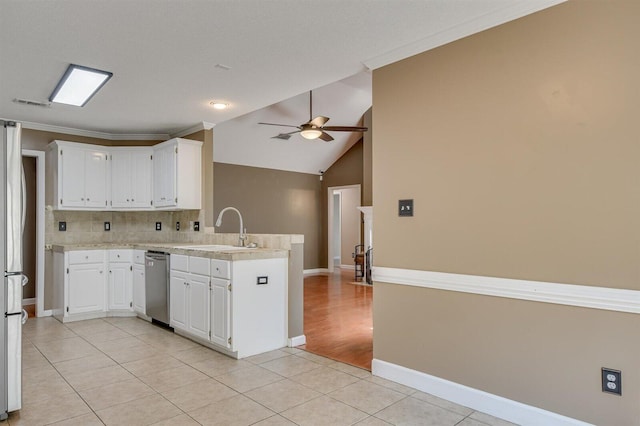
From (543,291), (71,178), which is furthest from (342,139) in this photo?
(543,291)

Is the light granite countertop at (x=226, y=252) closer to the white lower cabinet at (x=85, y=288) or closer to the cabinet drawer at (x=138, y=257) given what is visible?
the cabinet drawer at (x=138, y=257)

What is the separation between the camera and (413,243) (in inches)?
113

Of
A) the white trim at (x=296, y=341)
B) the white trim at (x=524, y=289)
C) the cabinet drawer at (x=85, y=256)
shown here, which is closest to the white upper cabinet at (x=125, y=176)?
the cabinet drawer at (x=85, y=256)

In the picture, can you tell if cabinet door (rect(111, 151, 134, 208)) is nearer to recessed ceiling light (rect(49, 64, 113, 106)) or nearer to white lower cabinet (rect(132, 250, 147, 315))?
white lower cabinet (rect(132, 250, 147, 315))

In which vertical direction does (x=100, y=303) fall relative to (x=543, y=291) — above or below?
below

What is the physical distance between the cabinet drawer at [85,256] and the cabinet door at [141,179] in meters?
0.80

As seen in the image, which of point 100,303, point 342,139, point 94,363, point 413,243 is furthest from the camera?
point 342,139

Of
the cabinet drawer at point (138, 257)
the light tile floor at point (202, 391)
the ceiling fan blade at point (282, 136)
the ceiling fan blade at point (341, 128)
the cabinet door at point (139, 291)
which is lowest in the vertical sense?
the light tile floor at point (202, 391)

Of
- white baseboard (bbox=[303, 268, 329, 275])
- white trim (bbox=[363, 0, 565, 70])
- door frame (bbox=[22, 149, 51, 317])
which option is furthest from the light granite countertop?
white baseboard (bbox=[303, 268, 329, 275])

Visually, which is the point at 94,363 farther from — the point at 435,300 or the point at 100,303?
the point at 435,300

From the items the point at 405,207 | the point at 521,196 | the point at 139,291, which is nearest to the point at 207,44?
the point at 405,207

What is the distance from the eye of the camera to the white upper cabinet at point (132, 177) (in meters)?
5.43

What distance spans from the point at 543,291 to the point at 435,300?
2.24ft

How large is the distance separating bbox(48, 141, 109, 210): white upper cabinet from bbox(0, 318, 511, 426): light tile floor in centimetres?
187
